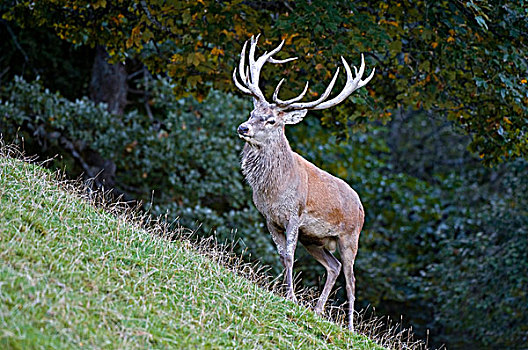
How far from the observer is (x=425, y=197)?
1777 centimetres

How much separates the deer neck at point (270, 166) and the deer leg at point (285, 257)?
43 centimetres

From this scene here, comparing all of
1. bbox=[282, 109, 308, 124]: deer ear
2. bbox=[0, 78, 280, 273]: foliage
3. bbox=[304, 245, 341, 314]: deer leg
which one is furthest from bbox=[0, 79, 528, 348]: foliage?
bbox=[282, 109, 308, 124]: deer ear

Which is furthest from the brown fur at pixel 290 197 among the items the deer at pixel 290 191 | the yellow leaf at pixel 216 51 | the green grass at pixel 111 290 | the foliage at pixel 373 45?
the yellow leaf at pixel 216 51

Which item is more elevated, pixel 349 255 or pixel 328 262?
pixel 349 255

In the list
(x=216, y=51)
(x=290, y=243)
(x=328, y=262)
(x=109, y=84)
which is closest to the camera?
(x=290, y=243)

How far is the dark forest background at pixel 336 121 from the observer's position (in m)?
9.98

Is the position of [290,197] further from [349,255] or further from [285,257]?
[349,255]

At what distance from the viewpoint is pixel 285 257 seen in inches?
293

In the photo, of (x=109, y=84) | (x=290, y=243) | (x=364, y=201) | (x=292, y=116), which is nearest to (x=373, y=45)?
(x=292, y=116)

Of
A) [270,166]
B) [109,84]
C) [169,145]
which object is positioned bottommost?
[169,145]

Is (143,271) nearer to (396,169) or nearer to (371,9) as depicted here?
(371,9)

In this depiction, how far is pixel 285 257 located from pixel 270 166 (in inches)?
36.3

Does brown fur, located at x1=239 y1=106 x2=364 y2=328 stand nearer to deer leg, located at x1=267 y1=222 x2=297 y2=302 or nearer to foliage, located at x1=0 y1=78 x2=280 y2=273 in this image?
deer leg, located at x1=267 y1=222 x2=297 y2=302

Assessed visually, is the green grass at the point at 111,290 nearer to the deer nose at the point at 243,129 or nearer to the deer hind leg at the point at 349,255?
the deer hind leg at the point at 349,255
